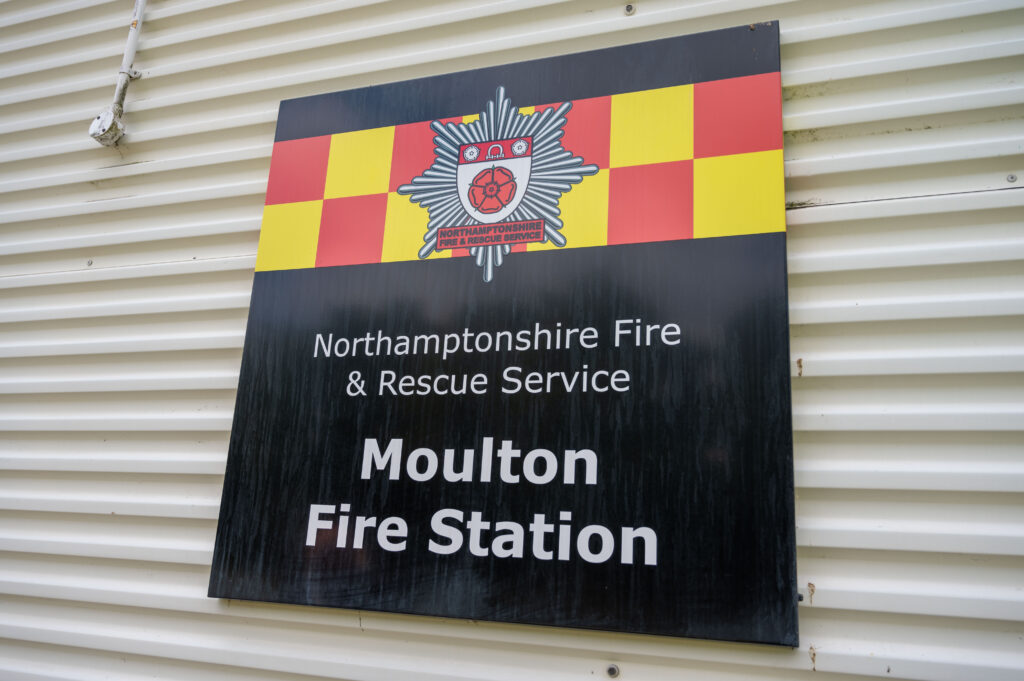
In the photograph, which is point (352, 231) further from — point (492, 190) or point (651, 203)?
point (651, 203)

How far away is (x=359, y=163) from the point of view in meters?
1.81

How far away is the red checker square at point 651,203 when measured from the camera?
1.48m

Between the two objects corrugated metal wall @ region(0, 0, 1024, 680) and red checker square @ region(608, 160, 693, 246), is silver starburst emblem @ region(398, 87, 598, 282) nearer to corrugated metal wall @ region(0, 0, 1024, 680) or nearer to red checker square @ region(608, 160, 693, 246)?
red checker square @ region(608, 160, 693, 246)

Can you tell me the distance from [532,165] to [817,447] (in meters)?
0.93

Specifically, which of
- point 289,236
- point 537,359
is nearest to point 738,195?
point 537,359

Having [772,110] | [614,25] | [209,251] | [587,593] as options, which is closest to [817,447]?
[587,593]

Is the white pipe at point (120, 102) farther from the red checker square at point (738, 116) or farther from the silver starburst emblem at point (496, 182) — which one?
the red checker square at point (738, 116)

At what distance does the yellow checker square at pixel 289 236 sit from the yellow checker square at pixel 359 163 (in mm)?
82

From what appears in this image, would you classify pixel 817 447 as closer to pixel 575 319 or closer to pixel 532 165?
pixel 575 319

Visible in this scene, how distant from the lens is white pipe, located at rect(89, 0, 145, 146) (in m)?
2.13

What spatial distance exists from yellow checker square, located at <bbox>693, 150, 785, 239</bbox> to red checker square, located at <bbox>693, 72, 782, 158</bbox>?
0.03 m

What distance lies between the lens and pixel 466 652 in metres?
1.41

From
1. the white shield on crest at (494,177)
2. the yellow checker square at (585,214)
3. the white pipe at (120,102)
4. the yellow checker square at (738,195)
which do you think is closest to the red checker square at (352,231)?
the white shield on crest at (494,177)

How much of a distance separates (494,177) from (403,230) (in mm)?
277
